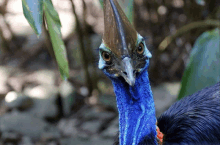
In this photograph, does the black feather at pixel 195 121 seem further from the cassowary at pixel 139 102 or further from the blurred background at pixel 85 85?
the blurred background at pixel 85 85

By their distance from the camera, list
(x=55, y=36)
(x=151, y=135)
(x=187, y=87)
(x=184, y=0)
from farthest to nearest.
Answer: (x=184, y=0) < (x=187, y=87) < (x=151, y=135) < (x=55, y=36)

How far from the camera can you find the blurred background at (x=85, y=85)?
3.56 metres

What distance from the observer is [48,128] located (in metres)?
3.69

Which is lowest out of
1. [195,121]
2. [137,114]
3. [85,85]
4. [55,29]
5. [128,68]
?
[85,85]

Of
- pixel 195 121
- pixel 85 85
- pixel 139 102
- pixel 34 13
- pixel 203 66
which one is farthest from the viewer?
pixel 85 85

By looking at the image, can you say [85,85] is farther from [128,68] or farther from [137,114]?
[128,68]

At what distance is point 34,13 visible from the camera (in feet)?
4.58

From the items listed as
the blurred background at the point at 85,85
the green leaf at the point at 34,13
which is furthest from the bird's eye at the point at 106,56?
the blurred background at the point at 85,85

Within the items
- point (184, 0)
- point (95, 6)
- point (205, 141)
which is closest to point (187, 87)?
point (205, 141)

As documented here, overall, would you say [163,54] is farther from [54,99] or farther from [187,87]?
[187,87]

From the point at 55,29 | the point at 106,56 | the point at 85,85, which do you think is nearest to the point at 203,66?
the point at 106,56

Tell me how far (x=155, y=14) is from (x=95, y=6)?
0.89m

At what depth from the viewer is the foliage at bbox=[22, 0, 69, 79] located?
139cm

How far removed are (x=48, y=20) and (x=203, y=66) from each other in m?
1.31
